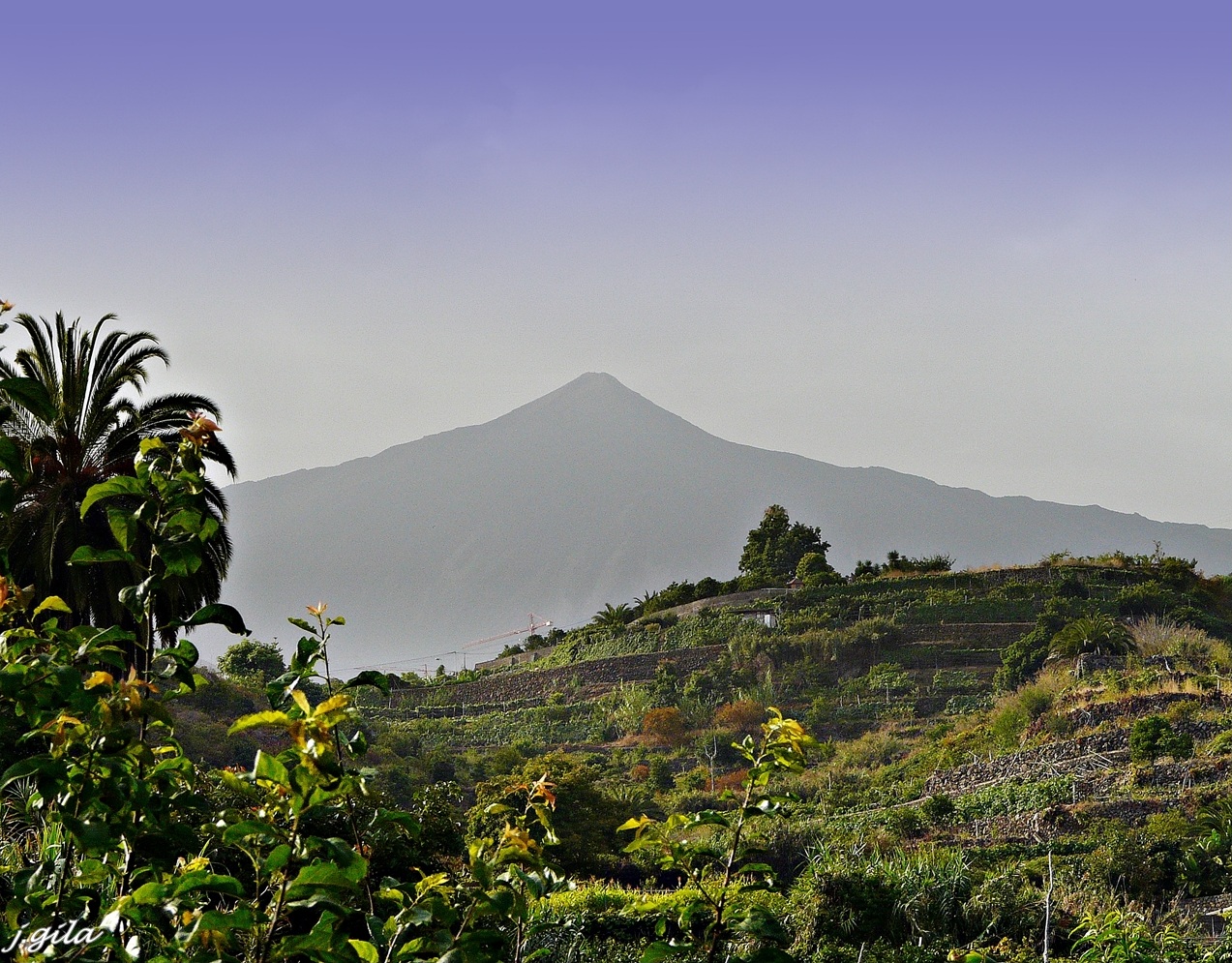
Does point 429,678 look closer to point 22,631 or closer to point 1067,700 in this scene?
point 1067,700

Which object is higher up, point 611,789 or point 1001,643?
point 1001,643

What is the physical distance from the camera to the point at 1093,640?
1045 inches

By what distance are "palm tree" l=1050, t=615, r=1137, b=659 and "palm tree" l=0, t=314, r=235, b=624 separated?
816 inches

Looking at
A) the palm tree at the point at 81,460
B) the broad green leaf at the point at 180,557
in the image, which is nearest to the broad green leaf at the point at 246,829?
the broad green leaf at the point at 180,557

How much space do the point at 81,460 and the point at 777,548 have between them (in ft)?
103

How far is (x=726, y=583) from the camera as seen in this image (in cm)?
3922

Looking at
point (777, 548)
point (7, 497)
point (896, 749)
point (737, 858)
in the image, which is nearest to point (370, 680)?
point (7, 497)

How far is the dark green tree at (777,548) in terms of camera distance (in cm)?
4059

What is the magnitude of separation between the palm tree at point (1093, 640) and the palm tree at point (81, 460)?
20.7 meters

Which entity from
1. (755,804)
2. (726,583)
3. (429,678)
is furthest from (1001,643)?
(755,804)

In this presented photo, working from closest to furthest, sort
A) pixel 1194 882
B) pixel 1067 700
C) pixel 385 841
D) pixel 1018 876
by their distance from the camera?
pixel 385 841
pixel 1018 876
pixel 1194 882
pixel 1067 700

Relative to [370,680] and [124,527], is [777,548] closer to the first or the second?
[370,680]

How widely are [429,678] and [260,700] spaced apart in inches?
581

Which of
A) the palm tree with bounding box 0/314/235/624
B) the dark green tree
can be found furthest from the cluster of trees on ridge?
A: the dark green tree
